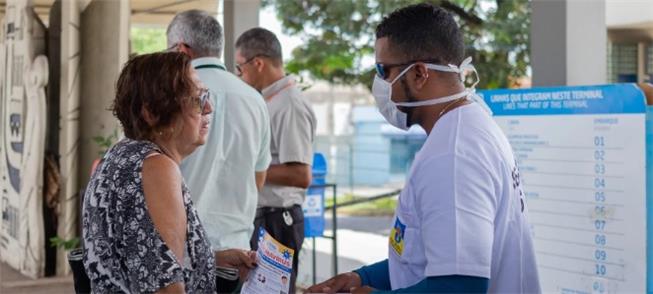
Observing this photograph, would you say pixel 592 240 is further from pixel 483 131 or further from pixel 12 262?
pixel 12 262

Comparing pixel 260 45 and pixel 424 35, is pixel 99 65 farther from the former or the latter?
pixel 424 35

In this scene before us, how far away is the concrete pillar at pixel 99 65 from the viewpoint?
24.5 feet

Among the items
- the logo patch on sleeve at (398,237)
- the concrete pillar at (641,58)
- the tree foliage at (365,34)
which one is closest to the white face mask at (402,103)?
the logo patch on sleeve at (398,237)

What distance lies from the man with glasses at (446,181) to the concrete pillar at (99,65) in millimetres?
5653

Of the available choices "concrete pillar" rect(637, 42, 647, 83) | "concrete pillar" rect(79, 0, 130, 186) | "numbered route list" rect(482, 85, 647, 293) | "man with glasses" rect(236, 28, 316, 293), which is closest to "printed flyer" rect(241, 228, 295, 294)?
"numbered route list" rect(482, 85, 647, 293)

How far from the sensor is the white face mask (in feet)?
6.59

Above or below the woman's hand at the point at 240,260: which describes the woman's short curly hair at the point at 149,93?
above

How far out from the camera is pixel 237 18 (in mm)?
6145

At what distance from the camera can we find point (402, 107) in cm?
209

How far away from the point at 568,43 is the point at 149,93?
1.90 metres

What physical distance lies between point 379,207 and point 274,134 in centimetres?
1347

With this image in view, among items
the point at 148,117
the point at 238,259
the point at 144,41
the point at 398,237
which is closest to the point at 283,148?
the point at 238,259

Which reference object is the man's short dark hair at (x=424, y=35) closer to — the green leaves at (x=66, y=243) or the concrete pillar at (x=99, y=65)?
the green leaves at (x=66, y=243)

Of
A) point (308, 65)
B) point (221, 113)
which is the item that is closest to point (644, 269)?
point (221, 113)
